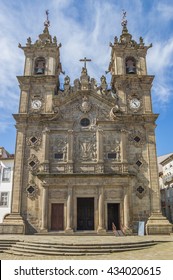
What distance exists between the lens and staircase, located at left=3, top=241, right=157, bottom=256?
37.7ft

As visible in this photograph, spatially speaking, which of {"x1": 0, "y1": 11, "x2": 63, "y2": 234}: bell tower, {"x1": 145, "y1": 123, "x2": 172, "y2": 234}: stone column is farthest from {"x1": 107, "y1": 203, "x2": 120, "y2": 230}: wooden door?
{"x1": 0, "y1": 11, "x2": 63, "y2": 234}: bell tower

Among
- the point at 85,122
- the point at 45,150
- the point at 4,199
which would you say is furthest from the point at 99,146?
the point at 4,199

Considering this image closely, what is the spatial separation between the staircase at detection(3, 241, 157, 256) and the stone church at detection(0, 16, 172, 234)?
19.9 feet

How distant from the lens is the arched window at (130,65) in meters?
24.3

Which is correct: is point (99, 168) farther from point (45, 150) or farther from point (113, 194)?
point (45, 150)

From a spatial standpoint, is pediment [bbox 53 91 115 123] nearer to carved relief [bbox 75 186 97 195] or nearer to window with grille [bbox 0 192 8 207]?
carved relief [bbox 75 186 97 195]

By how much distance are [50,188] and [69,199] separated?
1793mm

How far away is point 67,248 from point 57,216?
7.88 meters

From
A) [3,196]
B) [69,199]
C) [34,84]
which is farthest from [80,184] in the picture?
[3,196]

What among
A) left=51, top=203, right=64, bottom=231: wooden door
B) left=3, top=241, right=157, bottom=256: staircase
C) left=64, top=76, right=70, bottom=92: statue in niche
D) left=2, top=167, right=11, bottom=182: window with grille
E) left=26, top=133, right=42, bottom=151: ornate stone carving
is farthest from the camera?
left=2, top=167, right=11, bottom=182: window with grille

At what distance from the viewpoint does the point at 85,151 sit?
68.7 feet

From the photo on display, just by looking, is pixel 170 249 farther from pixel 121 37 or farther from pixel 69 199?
pixel 121 37

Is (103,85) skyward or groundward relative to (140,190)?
skyward

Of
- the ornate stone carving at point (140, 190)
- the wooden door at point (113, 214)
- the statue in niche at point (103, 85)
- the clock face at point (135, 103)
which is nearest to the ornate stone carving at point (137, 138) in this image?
the clock face at point (135, 103)
